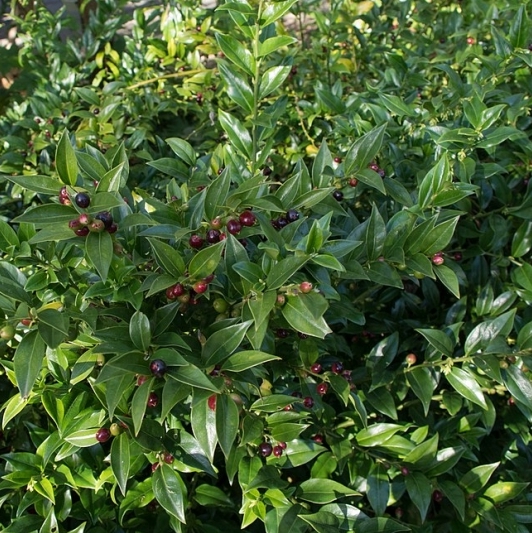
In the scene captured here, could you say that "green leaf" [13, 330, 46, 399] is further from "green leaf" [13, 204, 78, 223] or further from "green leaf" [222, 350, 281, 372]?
"green leaf" [222, 350, 281, 372]

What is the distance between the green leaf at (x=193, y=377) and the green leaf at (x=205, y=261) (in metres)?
0.15

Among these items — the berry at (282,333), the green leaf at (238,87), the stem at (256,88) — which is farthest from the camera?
the green leaf at (238,87)

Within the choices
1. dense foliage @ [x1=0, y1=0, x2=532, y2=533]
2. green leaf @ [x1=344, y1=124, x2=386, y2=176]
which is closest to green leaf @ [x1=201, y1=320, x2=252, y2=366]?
dense foliage @ [x1=0, y1=0, x2=532, y2=533]

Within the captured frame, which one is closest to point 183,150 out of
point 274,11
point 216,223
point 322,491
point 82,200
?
point 274,11

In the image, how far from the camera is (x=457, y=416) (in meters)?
1.42

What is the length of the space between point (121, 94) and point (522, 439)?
173 cm

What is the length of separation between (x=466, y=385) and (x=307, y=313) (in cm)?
48

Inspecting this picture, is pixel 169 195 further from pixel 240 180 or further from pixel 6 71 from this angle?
pixel 6 71

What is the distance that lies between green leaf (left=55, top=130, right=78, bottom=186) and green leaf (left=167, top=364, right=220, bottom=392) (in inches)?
13.7

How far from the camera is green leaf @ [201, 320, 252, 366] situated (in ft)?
2.86

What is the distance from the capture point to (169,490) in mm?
1024

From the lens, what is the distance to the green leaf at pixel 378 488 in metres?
1.16

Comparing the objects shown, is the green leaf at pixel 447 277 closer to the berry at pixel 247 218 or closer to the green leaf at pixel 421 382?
A: the green leaf at pixel 421 382

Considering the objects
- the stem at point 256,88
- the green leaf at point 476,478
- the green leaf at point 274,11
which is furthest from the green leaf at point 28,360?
the green leaf at point 476,478
